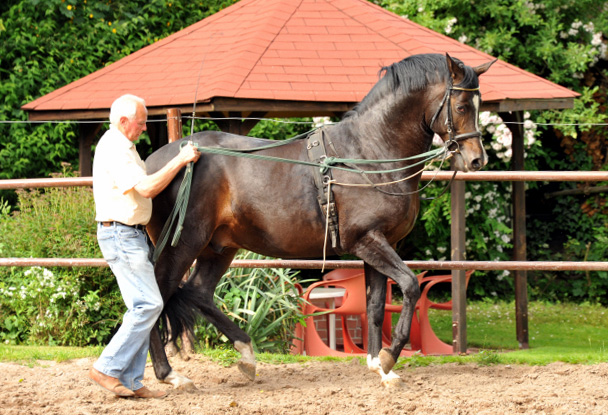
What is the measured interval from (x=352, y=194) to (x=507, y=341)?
506 centimetres

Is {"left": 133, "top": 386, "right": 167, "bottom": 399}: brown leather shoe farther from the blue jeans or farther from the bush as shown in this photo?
the bush

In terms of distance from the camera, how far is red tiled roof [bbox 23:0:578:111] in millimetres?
7930

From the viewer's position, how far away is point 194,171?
16.5 ft

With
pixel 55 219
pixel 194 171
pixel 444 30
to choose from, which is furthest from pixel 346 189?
pixel 444 30

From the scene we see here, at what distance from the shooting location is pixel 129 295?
4641mm

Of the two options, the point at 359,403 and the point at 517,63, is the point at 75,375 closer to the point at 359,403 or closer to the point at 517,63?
the point at 359,403

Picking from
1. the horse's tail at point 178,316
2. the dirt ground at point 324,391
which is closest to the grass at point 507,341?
the dirt ground at point 324,391

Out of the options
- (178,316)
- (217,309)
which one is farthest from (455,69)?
(178,316)

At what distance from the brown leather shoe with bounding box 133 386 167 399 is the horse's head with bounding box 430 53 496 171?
2313 millimetres

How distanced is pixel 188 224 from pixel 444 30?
22.3ft

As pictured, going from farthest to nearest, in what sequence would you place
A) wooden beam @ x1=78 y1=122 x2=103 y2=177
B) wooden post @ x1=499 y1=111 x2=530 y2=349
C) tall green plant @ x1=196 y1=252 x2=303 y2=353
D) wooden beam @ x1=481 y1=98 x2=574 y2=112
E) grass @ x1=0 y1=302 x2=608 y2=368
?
wooden beam @ x1=78 y1=122 x2=103 y2=177, wooden post @ x1=499 y1=111 x2=530 y2=349, wooden beam @ x1=481 y1=98 x2=574 y2=112, tall green plant @ x1=196 y1=252 x2=303 y2=353, grass @ x1=0 y1=302 x2=608 y2=368

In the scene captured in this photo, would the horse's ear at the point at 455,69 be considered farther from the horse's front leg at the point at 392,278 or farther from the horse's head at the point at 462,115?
the horse's front leg at the point at 392,278

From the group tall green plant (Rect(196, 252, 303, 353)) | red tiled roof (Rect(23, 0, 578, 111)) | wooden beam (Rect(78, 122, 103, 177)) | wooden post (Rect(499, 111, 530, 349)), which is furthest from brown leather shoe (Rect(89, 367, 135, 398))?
wooden post (Rect(499, 111, 530, 349))

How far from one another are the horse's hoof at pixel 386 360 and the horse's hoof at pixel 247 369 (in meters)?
0.90
